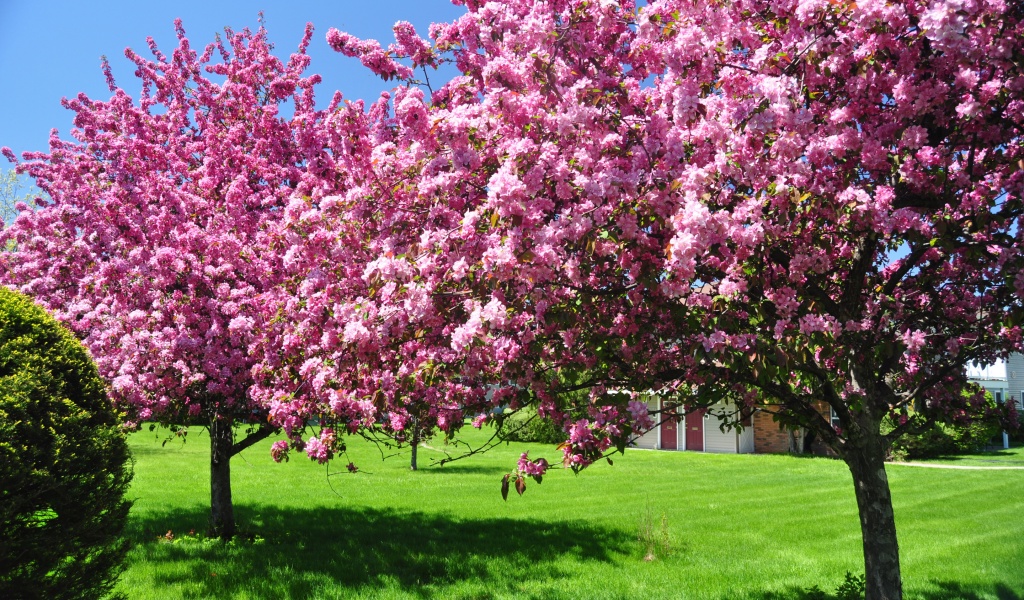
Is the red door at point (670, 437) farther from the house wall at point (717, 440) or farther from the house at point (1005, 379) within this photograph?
the house at point (1005, 379)

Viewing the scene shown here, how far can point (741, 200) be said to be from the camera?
4.65 meters

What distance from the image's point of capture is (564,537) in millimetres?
11969

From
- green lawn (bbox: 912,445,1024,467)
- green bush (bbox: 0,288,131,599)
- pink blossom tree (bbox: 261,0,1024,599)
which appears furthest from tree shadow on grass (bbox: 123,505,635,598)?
green lawn (bbox: 912,445,1024,467)

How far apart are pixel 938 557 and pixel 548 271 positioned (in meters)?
10.2

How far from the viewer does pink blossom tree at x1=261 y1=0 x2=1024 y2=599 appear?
4223mm

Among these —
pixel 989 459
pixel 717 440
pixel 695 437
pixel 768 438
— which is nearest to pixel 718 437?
pixel 717 440

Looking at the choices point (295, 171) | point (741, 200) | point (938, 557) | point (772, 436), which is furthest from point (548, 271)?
point (772, 436)

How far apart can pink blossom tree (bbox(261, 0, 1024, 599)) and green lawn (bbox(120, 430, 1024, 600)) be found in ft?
12.3

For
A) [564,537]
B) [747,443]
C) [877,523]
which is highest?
[877,523]

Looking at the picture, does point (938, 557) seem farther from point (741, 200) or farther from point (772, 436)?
point (772, 436)

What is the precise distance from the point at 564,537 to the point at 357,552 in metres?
3.80

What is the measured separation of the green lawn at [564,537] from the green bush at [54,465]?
2951mm

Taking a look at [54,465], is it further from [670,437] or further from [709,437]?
[670,437]

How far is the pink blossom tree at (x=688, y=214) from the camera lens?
13.9ft
